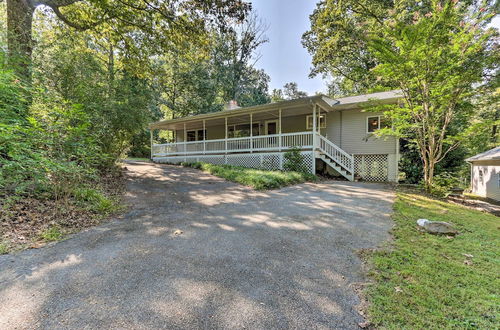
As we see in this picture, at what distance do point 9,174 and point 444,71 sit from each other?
1116cm

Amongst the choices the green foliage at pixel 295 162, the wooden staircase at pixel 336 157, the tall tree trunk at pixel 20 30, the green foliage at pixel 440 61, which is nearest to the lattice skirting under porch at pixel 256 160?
the green foliage at pixel 295 162

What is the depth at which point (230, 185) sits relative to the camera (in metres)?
8.59

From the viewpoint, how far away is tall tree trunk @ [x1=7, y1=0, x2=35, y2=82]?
5746 mm

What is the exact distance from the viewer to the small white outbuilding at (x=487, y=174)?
1134cm

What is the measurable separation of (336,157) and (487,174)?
31.0 feet

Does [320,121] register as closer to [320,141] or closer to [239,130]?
[320,141]

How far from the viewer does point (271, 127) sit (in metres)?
15.6

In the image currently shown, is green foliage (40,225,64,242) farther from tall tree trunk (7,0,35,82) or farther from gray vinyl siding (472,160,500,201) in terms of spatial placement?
gray vinyl siding (472,160,500,201)

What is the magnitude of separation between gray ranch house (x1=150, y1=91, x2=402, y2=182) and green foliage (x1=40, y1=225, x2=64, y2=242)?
31.0ft

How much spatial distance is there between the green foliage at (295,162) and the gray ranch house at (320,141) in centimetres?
27

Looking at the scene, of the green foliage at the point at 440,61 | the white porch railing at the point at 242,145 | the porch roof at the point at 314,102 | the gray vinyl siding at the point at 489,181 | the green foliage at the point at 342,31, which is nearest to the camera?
the green foliage at the point at 440,61

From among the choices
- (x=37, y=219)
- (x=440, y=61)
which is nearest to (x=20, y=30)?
(x=37, y=219)

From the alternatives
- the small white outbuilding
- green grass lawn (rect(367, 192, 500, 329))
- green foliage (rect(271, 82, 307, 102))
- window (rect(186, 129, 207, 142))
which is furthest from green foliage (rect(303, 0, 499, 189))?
green foliage (rect(271, 82, 307, 102))

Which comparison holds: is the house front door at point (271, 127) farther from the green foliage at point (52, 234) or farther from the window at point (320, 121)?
the green foliage at point (52, 234)
